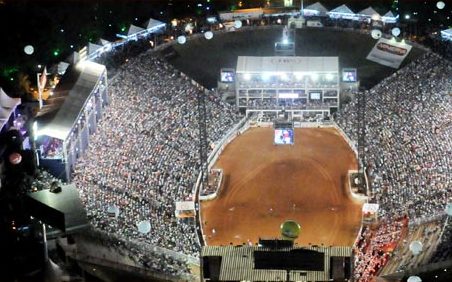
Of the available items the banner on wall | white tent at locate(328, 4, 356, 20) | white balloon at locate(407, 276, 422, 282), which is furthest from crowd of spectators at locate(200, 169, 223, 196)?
white tent at locate(328, 4, 356, 20)

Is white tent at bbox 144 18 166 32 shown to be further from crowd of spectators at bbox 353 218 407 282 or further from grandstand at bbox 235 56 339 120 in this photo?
crowd of spectators at bbox 353 218 407 282

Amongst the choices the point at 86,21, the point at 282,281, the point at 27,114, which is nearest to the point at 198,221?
the point at 282,281

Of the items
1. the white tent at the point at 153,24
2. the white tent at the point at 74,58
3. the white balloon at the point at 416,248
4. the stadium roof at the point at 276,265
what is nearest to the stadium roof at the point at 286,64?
the white tent at the point at 153,24

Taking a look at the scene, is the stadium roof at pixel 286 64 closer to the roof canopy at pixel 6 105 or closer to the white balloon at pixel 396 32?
the white balloon at pixel 396 32

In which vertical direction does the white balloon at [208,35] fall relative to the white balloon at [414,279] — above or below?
above

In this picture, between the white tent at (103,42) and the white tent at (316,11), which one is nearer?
the white tent at (103,42)

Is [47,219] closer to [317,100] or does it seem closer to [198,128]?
[198,128]

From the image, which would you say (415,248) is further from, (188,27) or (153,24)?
(153,24)
